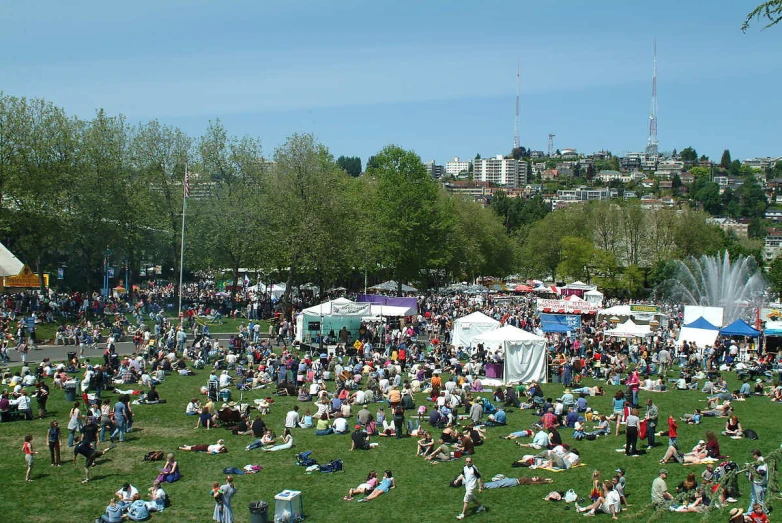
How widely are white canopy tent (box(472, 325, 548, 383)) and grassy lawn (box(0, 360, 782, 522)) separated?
5180mm

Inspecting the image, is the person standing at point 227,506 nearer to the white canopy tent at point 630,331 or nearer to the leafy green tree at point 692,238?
the white canopy tent at point 630,331

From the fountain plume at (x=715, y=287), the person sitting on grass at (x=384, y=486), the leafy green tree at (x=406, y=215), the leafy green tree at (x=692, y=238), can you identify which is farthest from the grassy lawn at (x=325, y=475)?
the leafy green tree at (x=692, y=238)

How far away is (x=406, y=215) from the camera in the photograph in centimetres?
6084

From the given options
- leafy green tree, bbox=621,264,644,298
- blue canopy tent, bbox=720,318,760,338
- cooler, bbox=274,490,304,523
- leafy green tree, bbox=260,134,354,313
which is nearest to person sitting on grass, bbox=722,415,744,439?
cooler, bbox=274,490,304,523

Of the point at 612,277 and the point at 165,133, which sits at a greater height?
the point at 165,133

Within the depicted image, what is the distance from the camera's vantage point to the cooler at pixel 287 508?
12805 mm

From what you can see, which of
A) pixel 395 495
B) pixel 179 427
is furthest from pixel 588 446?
pixel 179 427

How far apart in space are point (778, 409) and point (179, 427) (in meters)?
18.2

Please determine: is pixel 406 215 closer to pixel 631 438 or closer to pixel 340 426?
pixel 340 426

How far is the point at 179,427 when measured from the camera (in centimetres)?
1966

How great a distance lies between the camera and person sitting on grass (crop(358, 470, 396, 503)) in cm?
1420

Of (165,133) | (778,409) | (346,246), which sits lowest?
(778,409)

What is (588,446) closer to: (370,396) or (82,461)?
(370,396)

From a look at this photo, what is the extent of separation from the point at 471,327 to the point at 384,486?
19326 millimetres
